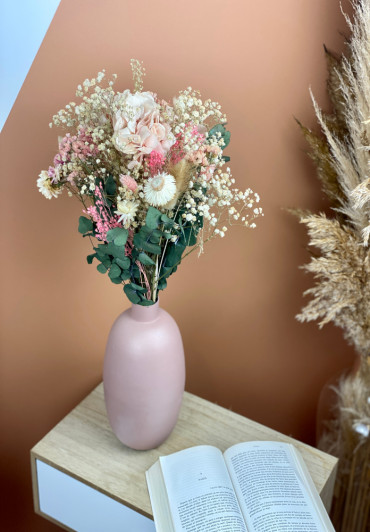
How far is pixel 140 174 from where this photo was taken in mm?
977

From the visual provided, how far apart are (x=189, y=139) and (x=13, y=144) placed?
441 millimetres

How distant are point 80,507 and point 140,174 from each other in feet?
2.46

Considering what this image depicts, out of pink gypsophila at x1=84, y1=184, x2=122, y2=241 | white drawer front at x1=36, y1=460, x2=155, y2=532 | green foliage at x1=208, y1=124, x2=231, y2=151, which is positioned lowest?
white drawer front at x1=36, y1=460, x2=155, y2=532

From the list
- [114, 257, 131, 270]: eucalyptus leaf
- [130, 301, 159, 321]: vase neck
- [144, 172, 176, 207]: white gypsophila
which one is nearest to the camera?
[144, 172, 176, 207]: white gypsophila

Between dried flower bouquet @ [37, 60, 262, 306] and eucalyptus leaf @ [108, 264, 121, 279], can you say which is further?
eucalyptus leaf @ [108, 264, 121, 279]

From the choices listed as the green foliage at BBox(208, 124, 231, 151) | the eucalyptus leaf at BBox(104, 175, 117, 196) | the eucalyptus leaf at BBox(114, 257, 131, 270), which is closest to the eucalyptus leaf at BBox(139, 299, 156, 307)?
the eucalyptus leaf at BBox(114, 257, 131, 270)

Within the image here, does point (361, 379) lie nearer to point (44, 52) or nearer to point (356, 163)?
point (356, 163)

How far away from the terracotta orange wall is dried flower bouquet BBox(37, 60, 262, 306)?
20 centimetres

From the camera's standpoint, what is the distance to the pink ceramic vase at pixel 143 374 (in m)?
1.12

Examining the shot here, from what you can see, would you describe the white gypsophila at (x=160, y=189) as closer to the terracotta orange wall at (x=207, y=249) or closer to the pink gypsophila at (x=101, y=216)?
the pink gypsophila at (x=101, y=216)

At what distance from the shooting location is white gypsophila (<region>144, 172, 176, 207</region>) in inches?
35.3

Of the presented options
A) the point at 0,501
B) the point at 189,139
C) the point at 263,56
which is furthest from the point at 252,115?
the point at 0,501

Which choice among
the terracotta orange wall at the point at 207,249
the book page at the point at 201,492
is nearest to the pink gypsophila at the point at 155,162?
the terracotta orange wall at the point at 207,249

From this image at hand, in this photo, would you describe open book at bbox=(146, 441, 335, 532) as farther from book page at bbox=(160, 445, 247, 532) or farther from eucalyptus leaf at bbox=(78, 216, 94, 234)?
eucalyptus leaf at bbox=(78, 216, 94, 234)
